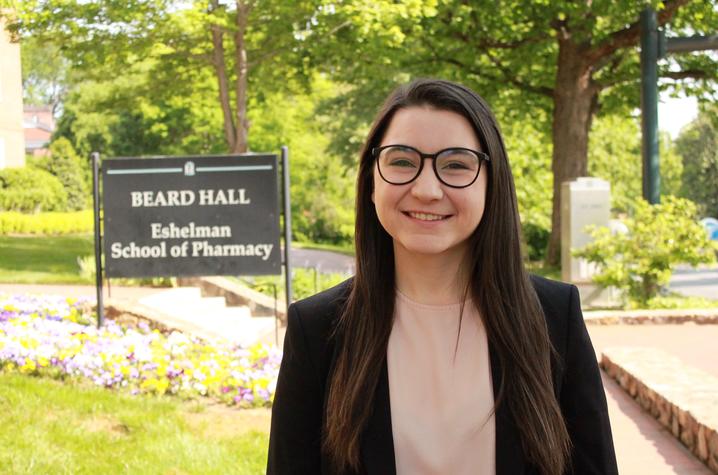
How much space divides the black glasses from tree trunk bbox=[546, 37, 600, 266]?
61.2ft

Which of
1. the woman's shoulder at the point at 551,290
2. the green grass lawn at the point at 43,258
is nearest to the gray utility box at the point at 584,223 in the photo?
the green grass lawn at the point at 43,258

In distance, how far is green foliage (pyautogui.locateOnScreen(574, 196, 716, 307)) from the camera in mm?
12102

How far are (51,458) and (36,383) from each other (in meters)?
1.67

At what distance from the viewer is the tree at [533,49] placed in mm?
17438

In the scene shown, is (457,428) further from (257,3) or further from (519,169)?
(519,169)

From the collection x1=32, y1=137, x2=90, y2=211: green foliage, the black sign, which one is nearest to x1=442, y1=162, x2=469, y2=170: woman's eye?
the black sign

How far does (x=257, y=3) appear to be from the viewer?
17.0 m

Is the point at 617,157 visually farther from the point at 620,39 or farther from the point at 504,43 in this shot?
the point at 620,39

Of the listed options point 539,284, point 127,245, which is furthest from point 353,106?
point 539,284

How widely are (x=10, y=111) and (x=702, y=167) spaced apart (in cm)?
4004

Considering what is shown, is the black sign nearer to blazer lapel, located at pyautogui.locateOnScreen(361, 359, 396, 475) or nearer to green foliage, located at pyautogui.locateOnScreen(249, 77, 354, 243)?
blazer lapel, located at pyautogui.locateOnScreen(361, 359, 396, 475)

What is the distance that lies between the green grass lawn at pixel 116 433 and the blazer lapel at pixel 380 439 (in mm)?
3124

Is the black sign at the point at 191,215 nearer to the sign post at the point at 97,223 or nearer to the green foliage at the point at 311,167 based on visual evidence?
the sign post at the point at 97,223

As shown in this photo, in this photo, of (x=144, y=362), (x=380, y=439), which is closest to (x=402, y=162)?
(x=380, y=439)
